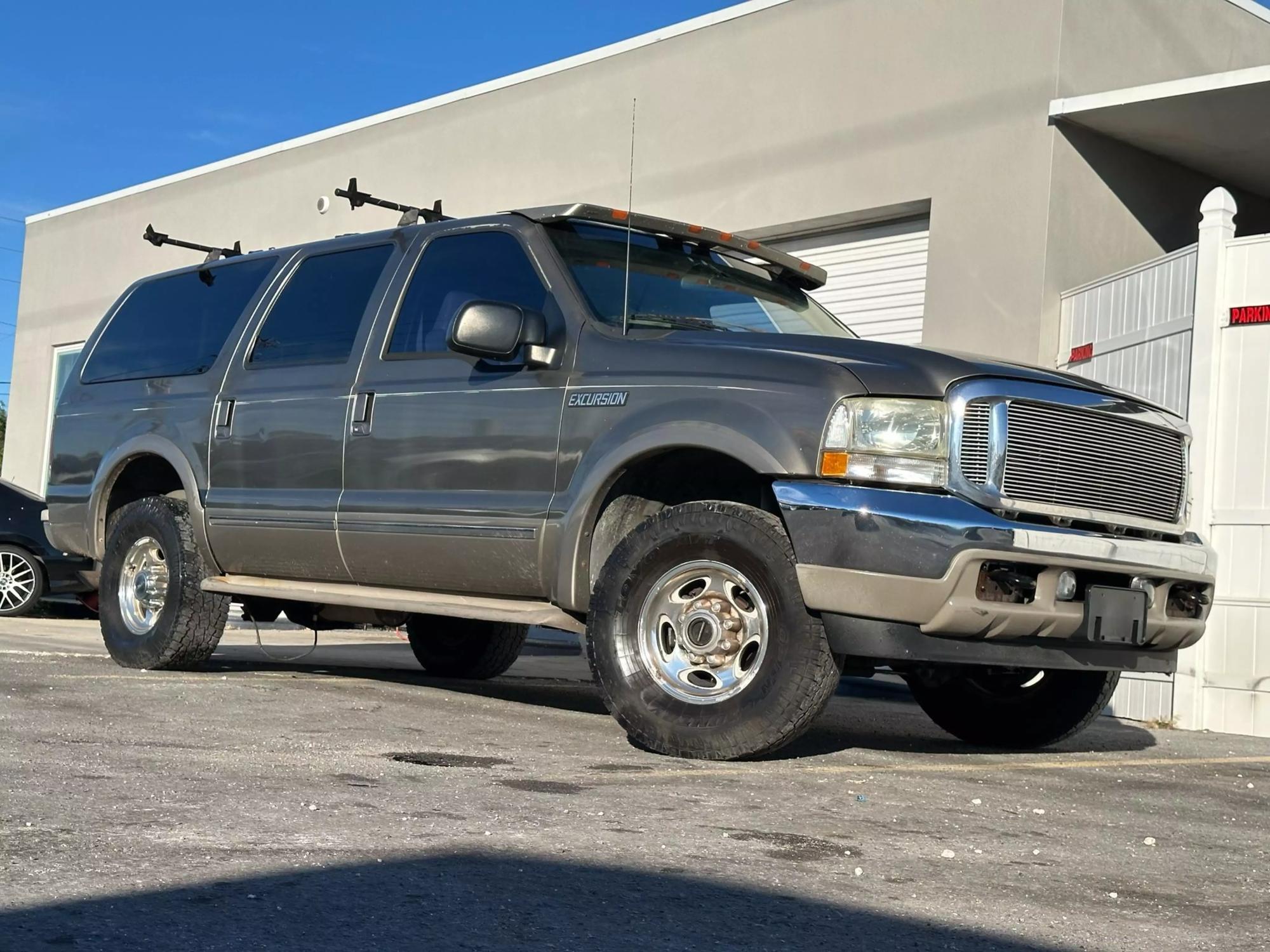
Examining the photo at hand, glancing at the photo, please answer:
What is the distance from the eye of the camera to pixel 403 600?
655 centimetres

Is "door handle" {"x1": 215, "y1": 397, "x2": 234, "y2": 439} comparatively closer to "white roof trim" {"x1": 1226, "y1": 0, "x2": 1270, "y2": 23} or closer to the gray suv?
the gray suv

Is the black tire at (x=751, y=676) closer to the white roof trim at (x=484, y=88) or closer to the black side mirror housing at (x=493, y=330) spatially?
the black side mirror housing at (x=493, y=330)

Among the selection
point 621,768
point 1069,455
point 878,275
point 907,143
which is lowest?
point 621,768

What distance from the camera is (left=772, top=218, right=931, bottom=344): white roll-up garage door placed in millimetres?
12625

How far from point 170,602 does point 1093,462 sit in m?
4.39

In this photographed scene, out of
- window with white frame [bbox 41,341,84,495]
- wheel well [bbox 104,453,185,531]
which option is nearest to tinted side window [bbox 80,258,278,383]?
wheel well [bbox 104,453,185,531]

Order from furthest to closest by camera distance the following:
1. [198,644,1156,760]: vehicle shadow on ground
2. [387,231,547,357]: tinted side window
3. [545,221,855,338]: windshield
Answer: [198,644,1156,760]: vehicle shadow on ground, [387,231,547,357]: tinted side window, [545,221,855,338]: windshield

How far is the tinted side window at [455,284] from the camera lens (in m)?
6.45

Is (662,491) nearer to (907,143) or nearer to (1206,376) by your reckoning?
(1206,376)

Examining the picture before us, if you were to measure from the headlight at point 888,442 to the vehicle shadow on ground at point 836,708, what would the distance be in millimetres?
1118

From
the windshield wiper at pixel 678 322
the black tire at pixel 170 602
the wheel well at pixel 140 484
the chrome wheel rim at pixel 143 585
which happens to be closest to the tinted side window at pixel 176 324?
the wheel well at pixel 140 484

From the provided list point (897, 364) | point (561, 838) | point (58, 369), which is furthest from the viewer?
point (58, 369)

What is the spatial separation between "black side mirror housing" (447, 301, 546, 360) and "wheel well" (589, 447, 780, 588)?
665mm

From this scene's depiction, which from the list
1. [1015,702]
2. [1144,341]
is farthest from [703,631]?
[1144,341]
